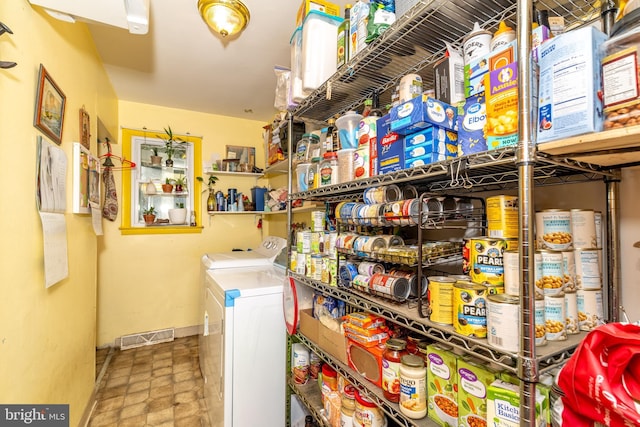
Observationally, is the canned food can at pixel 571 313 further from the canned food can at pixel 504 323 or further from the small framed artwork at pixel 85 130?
the small framed artwork at pixel 85 130

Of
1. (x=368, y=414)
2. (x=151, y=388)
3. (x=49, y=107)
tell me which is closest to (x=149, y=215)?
(x=151, y=388)

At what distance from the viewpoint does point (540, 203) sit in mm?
1021

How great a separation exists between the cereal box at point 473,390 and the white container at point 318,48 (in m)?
1.30

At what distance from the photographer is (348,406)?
120 cm

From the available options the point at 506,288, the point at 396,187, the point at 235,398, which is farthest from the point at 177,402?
the point at 506,288

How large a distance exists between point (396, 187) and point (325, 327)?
718 millimetres

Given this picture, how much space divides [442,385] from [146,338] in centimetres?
331

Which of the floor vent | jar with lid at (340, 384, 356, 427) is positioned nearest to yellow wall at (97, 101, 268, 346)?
the floor vent

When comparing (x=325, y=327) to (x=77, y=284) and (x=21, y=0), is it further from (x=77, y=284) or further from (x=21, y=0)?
(x=21, y=0)

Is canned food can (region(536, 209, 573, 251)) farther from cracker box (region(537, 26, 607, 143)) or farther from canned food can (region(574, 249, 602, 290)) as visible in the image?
cracker box (region(537, 26, 607, 143))

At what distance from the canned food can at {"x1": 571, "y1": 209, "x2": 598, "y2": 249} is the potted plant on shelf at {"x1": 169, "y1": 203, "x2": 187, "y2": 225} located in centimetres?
335

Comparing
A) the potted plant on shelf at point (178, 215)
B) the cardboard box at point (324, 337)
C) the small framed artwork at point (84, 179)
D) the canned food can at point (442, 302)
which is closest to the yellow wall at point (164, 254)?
the potted plant on shelf at point (178, 215)

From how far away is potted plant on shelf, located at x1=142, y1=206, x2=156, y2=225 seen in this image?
10.4 feet

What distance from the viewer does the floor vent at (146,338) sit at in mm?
3045
